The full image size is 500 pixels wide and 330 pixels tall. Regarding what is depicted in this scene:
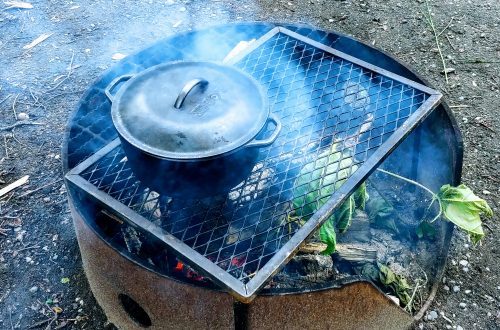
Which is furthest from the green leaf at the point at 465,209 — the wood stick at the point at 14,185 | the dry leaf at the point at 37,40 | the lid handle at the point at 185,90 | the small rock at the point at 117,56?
the dry leaf at the point at 37,40

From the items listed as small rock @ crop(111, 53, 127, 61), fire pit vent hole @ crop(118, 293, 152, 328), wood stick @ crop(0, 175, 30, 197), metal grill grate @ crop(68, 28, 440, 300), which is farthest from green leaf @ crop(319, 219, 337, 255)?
small rock @ crop(111, 53, 127, 61)

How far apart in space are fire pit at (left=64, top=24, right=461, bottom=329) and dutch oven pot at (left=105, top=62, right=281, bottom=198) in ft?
0.76

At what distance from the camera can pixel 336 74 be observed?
3.04 meters

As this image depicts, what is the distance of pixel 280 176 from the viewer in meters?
2.78

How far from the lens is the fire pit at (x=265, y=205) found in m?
2.08

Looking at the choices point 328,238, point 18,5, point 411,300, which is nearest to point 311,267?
point 328,238

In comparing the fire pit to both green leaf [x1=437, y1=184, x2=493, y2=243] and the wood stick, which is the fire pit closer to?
green leaf [x1=437, y1=184, x2=493, y2=243]

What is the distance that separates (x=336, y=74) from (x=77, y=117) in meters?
1.64

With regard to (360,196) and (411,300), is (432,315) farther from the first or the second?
(360,196)

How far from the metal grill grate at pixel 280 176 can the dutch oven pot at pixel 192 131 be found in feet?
0.74

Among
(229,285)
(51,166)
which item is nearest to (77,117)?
(51,166)

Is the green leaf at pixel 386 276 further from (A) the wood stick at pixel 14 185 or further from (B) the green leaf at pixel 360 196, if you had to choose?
(A) the wood stick at pixel 14 185

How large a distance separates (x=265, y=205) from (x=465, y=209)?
117cm

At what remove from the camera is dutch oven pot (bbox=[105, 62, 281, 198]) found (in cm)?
195
